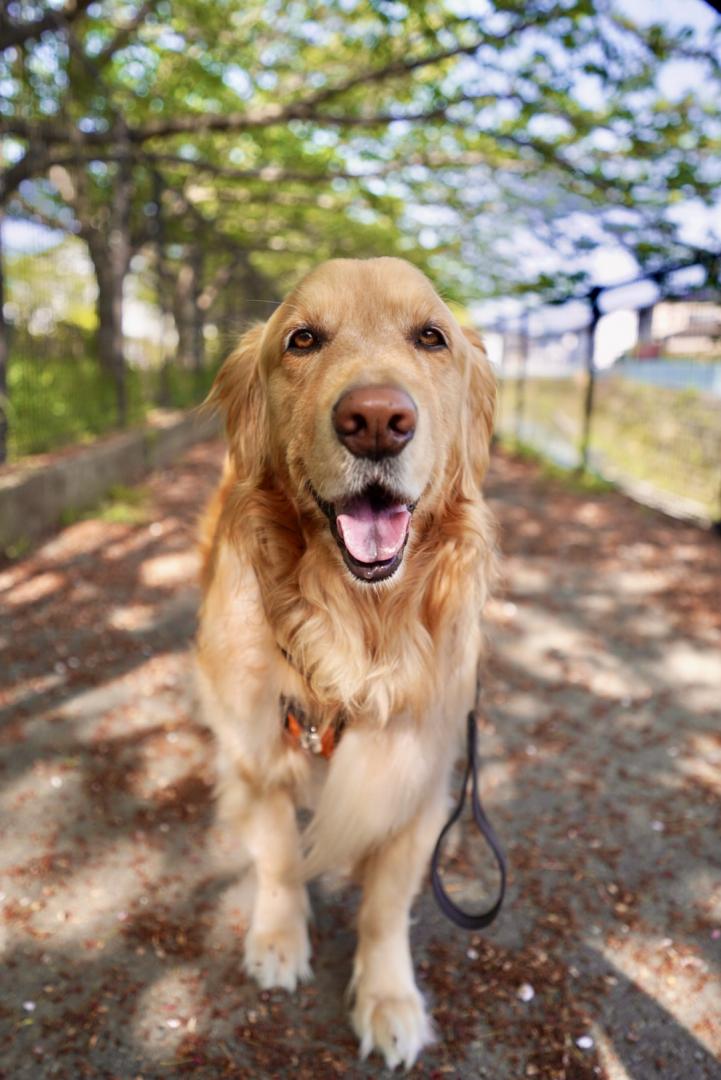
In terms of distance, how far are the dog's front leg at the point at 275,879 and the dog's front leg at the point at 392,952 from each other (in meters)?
0.18

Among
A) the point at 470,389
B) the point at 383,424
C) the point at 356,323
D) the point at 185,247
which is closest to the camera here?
the point at 383,424

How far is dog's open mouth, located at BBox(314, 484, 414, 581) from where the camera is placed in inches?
A: 67.6

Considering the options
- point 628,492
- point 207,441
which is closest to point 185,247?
point 207,441

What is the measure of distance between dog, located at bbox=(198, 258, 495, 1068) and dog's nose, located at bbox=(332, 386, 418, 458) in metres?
0.16

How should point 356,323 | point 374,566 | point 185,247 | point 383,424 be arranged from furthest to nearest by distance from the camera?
point 185,247
point 356,323
point 374,566
point 383,424

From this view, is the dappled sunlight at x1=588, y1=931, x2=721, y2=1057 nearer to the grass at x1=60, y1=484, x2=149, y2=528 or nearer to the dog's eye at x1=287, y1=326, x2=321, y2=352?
the dog's eye at x1=287, y1=326, x2=321, y2=352

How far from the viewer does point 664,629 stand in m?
4.35

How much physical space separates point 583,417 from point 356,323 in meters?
7.29

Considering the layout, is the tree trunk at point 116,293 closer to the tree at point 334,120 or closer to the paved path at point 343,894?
the tree at point 334,120

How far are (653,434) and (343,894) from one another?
6804 millimetres

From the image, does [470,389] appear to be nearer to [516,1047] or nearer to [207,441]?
[516,1047]

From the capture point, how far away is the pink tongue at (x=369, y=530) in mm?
1719

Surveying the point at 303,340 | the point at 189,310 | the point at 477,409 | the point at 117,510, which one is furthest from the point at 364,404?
the point at 189,310

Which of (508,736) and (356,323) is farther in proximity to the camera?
(508,736)
